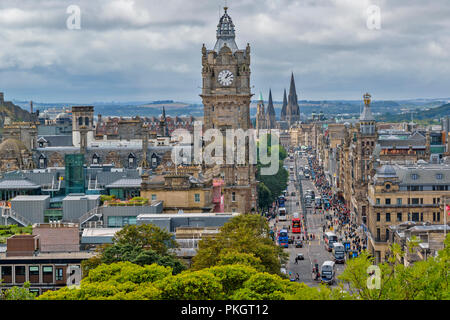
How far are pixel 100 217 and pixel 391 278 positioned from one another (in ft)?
163

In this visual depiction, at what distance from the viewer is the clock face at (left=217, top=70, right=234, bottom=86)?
460 feet

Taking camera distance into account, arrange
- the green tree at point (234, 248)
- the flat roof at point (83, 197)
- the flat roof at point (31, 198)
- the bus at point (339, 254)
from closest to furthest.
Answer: the green tree at point (234, 248)
the flat roof at point (83, 197)
the flat roof at point (31, 198)
the bus at point (339, 254)

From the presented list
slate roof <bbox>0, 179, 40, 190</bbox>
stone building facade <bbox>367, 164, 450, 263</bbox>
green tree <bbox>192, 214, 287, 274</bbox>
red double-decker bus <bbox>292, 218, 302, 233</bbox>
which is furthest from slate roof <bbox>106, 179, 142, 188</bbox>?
red double-decker bus <bbox>292, 218, 302, 233</bbox>

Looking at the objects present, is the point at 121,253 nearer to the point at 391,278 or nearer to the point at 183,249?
the point at 183,249

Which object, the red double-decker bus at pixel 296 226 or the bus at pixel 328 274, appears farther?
the red double-decker bus at pixel 296 226

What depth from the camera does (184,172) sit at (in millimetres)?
120125

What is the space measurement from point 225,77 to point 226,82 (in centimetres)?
76

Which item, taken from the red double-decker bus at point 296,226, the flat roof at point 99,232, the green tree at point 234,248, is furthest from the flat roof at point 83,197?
the red double-decker bus at point 296,226

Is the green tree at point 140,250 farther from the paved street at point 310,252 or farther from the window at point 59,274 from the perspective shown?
the paved street at point 310,252

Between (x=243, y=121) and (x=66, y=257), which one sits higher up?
(x=243, y=121)

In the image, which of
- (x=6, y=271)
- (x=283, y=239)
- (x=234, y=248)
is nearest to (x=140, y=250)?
(x=234, y=248)

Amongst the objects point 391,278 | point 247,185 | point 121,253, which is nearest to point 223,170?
point 247,185

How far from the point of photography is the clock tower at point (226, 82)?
459 ft
